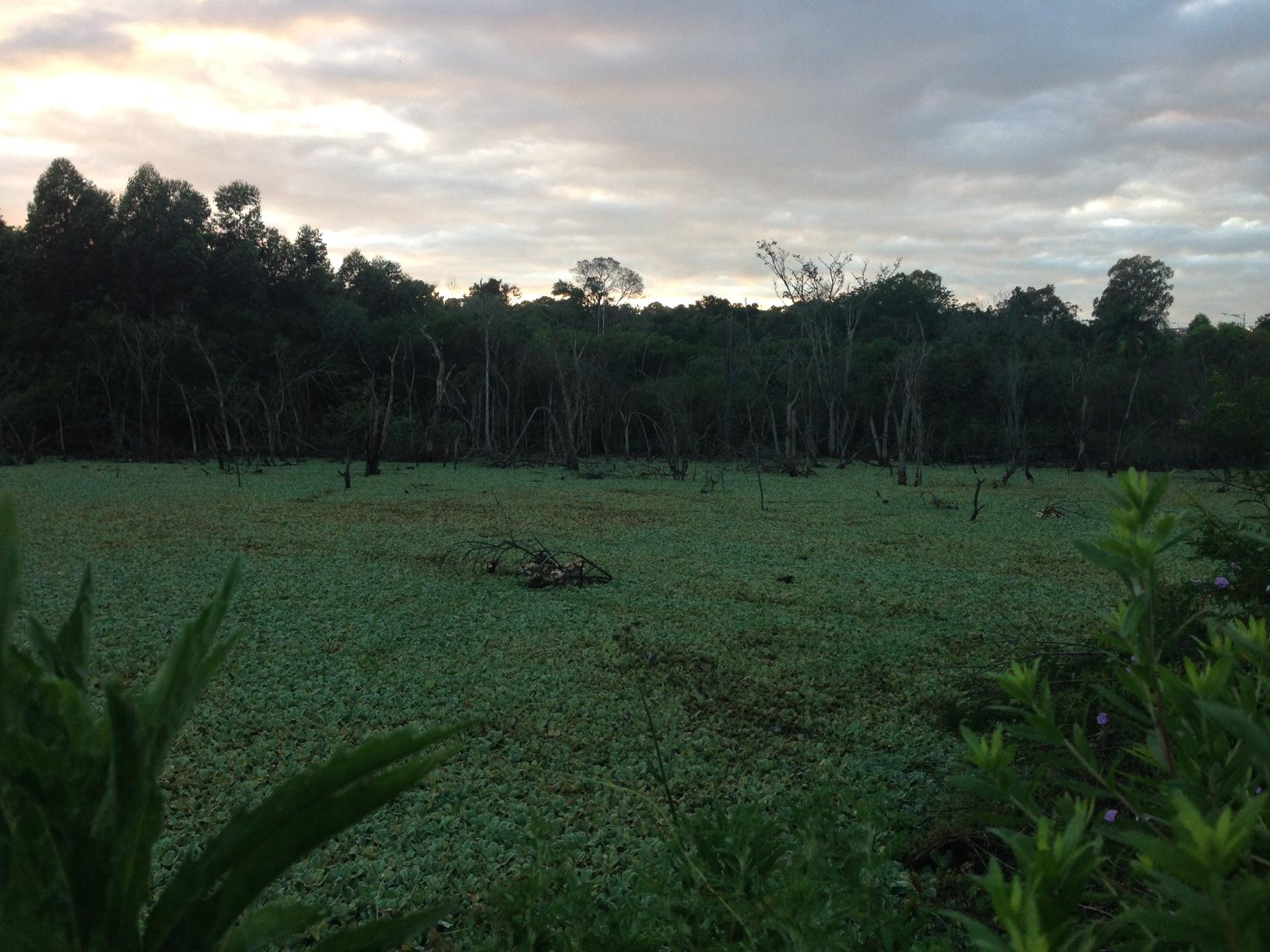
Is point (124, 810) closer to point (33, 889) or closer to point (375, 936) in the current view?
point (33, 889)

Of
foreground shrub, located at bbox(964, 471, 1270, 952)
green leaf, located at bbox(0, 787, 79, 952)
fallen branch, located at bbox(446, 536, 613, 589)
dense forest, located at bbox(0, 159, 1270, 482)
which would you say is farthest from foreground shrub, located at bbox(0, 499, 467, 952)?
dense forest, located at bbox(0, 159, 1270, 482)

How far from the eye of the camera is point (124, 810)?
434mm

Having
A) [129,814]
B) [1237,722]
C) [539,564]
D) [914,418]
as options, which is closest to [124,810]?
[129,814]

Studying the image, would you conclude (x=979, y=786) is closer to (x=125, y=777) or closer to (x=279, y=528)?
(x=125, y=777)

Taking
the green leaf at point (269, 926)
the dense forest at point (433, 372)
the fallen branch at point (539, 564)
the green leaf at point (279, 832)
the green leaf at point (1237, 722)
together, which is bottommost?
the fallen branch at point (539, 564)

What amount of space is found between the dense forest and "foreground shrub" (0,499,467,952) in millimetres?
12583

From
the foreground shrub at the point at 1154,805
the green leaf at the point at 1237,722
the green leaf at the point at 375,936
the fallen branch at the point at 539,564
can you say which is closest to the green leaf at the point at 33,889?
the green leaf at the point at 375,936

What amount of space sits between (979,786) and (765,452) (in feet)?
57.0

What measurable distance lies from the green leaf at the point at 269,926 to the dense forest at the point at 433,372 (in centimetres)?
1257

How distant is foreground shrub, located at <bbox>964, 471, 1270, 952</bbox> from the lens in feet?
1.26

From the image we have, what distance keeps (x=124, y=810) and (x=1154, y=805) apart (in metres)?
0.67

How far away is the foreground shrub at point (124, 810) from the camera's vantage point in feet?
1.30

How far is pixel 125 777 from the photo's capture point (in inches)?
16.8

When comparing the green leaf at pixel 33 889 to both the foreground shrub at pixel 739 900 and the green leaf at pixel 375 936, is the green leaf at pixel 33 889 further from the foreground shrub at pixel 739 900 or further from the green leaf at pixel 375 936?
the foreground shrub at pixel 739 900
